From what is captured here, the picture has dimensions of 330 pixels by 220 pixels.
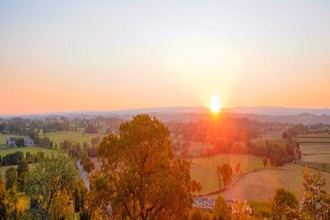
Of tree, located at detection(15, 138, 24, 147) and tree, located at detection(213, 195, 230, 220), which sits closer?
tree, located at detection(213, 195, 230, 220)

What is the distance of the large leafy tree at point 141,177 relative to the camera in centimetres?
1545

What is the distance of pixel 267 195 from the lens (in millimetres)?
72438

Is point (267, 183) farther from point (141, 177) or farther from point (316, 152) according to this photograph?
point (141, 177)

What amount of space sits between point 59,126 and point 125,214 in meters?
169

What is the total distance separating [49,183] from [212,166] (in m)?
83.8

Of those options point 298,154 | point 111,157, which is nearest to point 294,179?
point 298,154

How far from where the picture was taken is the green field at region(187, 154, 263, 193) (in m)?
84.4

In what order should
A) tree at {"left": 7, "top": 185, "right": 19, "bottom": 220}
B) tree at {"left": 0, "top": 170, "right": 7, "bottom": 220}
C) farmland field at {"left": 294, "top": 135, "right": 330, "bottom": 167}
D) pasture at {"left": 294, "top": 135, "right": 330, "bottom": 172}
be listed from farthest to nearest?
1. farmland field at {"left": 294, "top": 135, "right": 330, "bottom": 167}
2. pasture at {"left": 294, "top": 135, "right": 330, "bottom": 172}
3. tree at {"left": 0, "top": 170, "right": 7, "bottom": 220}
4. tree at {"left": 7, "top": 185, "right": 19, "bottom": 220}

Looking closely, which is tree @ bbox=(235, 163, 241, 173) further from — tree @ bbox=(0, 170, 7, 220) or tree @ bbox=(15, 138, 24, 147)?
tree @ bbox=(15, 138, 24, 147)

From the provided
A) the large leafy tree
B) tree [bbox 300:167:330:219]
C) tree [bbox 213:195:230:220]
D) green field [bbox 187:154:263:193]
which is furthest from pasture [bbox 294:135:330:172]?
tree [bbox 300:167:330:219]

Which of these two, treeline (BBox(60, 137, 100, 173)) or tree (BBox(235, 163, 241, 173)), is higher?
treeline (BBox(60, 137, 100, 173))

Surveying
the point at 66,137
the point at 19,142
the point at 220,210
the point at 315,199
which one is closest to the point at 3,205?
the point at 220,210

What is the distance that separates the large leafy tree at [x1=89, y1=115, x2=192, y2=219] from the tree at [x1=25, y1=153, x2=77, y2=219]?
30.2ft

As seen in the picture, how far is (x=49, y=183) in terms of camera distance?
960 inches
